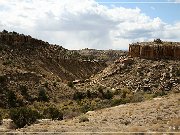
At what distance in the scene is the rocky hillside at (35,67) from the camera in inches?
1818

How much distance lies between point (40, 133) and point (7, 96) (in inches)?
1013

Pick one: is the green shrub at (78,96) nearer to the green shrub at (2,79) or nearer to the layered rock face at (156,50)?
the green shrub at (2,79)

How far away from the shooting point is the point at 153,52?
52.8 meters

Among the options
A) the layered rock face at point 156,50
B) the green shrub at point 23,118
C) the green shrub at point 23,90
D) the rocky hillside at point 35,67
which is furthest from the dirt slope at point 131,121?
the layered rock face at point 156,50

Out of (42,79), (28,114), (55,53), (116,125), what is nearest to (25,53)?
(55,53)

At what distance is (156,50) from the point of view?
2060 inches

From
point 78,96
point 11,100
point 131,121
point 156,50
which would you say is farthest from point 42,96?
point 131,121

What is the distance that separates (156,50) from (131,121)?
3378 cm

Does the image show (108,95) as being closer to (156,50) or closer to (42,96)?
(42,96)

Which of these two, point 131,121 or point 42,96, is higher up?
point 131,121

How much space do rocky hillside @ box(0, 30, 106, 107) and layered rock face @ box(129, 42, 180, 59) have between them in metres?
10.4

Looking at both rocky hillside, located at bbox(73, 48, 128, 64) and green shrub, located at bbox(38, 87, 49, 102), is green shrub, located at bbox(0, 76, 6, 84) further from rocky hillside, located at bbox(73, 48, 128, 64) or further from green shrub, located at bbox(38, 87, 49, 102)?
rocky hillside, located at bbox(73, 48, 128, 64)

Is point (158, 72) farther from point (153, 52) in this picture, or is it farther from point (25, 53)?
point (25, 53)

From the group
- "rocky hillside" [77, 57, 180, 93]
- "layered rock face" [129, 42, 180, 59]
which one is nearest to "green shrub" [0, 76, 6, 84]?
"rocky hillside" [77, 57, 180, 93]
